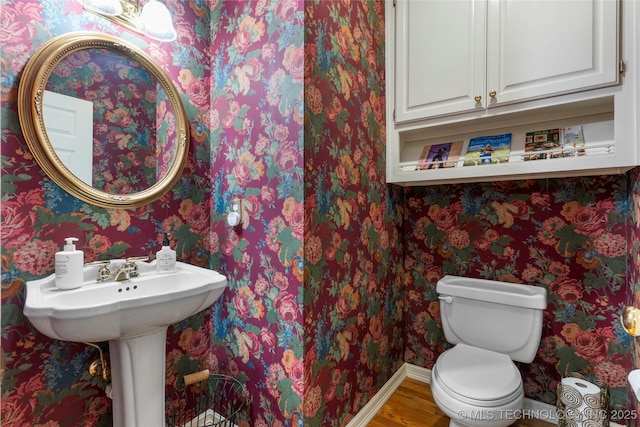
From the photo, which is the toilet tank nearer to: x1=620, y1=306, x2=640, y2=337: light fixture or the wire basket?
x1=620, y1=306, x2=640, y2=337: light fixture

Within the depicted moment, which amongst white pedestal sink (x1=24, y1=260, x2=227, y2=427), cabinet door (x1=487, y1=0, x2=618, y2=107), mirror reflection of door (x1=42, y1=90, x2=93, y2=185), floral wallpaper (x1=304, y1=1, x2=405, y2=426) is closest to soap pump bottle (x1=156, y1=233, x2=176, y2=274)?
white pedestal sink (x1=24, y1=260, x2=227, y2=427)

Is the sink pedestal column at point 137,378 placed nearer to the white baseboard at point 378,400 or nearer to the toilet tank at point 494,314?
the white baseboard at point 378,400

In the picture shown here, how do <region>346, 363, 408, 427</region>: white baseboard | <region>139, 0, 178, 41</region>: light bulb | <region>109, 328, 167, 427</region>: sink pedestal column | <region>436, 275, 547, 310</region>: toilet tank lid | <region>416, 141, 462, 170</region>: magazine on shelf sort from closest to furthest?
<region>109, 328, 167, 427</region>: sink pedestal column → <region>139, 0, 178, 41</region>: light bulb → <region>436, 275, 547, 310</region>: toilet tank lid → <region>346, 363, 408, 427</region>: white baseboard → <region>416, 141, 462, 170</region>: magazine on shelf

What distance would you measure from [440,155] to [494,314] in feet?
3.10

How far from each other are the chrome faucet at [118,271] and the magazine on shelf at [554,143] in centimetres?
193

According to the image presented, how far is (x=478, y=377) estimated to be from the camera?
4.47 ft

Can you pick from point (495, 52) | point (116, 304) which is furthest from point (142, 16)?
point (495, 52)

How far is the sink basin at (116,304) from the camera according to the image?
886mm

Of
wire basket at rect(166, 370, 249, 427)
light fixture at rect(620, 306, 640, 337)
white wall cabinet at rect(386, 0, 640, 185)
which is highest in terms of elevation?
white wall cabinet at rect(386, 0, 640, 185)

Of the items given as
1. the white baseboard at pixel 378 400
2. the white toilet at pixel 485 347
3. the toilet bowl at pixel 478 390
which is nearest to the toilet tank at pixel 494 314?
the white toilet at pixel 485 347

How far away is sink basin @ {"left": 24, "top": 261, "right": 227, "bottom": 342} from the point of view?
2.91ft

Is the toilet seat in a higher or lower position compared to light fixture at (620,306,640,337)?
lower

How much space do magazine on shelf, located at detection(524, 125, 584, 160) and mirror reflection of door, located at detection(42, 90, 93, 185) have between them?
2.03 meters

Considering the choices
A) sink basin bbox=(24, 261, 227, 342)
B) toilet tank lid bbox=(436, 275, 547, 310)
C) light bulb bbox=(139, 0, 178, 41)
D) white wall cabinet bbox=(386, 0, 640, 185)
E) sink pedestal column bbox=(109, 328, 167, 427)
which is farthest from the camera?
toilet tank lid bbox=(436, 275, 547, 310)
